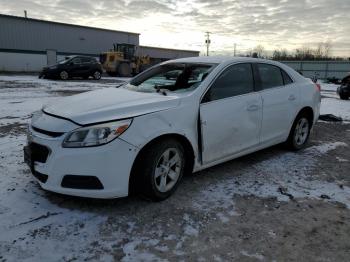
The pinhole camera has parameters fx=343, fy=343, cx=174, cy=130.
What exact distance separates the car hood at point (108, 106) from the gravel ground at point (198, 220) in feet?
3.01

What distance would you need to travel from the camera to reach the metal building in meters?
36.3

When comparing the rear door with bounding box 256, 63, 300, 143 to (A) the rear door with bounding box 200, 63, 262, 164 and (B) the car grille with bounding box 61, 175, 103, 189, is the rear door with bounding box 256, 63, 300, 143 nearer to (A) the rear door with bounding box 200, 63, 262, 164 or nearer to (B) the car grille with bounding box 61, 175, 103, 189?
(A) the rear door with bounding box 200, 63, 262, 164

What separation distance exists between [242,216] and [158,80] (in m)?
2.18

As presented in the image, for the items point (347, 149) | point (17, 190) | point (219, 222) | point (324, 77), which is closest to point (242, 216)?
point (219, 222)

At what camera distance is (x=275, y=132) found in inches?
199

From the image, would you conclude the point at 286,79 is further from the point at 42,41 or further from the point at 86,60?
the point at 42,41

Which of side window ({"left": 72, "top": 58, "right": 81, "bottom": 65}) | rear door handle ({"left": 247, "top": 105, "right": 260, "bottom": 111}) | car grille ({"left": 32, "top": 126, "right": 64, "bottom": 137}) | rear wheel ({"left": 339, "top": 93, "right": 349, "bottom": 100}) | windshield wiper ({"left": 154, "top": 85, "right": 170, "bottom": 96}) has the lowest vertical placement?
rear wheel ({"left": 339, "top": 93, "right": 349, "bottom": 100})

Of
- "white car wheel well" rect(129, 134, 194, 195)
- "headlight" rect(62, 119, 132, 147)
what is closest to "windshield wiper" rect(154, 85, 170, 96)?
"white car wheel well" rect(129, 134, 194, 195)

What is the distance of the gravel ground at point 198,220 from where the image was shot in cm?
277

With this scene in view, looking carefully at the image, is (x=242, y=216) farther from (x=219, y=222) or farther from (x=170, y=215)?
(x=170, y=215)

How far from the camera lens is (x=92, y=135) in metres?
3.14

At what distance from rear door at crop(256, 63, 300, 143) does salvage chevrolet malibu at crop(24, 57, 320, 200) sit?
0.05 feet

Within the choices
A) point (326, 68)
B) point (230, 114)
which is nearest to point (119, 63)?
point (326, 68)

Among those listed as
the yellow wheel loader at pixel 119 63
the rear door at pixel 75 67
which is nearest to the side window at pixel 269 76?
the rear door at pixel 75 67
